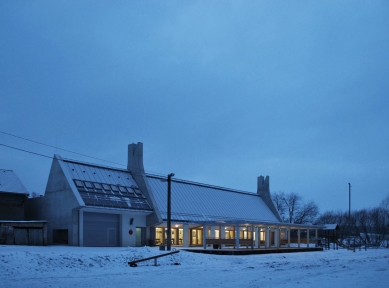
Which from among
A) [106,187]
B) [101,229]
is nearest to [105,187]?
[106,187]

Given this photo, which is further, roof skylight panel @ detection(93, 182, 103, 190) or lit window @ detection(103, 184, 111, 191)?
lit window @ detection(103, 184, 111, 191)

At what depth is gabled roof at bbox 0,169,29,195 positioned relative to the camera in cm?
4006

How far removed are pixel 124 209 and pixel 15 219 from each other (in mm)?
9949

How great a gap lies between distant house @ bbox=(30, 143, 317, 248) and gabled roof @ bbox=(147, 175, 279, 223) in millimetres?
143

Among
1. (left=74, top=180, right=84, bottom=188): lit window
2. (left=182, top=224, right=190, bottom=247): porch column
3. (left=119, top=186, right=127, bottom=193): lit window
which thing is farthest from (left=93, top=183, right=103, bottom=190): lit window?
(left=182, top=224, right=190, bottom=247): porch column

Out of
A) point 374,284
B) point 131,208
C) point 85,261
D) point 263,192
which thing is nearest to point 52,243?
point 131,208

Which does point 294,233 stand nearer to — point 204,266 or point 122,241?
point 122,241

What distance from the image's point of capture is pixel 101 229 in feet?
130

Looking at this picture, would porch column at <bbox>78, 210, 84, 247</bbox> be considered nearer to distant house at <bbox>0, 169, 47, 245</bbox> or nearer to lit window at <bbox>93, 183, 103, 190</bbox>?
distant house at <bbox>0, 169, 47, 245</bbox>

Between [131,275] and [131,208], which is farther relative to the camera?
[131,208]

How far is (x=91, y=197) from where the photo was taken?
127ft

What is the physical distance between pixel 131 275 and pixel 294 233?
7150 centimetres

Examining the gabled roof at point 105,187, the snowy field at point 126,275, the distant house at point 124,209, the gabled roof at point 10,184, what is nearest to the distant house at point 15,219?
the gabled roof at point 10,184

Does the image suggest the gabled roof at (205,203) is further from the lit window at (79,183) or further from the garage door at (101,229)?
the lit window at (79,183)
